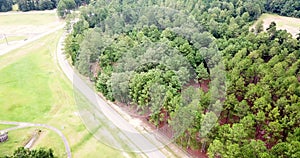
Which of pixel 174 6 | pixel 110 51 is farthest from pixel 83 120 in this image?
pixel 174 6

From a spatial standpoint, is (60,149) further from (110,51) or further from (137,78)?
(110,51)

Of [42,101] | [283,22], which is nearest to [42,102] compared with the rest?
[42,101]

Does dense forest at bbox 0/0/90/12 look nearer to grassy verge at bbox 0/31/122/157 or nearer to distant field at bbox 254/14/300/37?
grassy verge at bbox 0/31/122/157

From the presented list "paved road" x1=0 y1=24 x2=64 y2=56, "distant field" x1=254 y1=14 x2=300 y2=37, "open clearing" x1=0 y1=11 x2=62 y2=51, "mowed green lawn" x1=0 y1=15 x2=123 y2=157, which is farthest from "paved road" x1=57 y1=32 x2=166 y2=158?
"distant field" x1=254 y1=14 x2=300 y2=37

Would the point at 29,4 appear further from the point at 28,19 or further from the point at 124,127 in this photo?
the point at 124,127

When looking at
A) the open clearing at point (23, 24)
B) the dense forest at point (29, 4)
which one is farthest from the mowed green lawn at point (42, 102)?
the dense forest at point (29, 4)

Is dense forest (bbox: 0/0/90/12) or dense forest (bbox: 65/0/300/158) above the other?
dense forest (bbox: 65/0/300/158)

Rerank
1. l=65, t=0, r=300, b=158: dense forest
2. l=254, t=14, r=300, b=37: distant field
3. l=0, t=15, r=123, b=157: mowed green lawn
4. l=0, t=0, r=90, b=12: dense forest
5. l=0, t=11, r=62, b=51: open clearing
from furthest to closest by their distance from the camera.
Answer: l=0, t=0, r=90, b=12: dense forest, l=0, t=11, r=62, b=51: open clearing, l=254, t=14, r=300, b=37: distant field, l=0, t=15, r=123, b=157: mowed green lawn, l=65, t=0, r=300, b=158: dense forest
